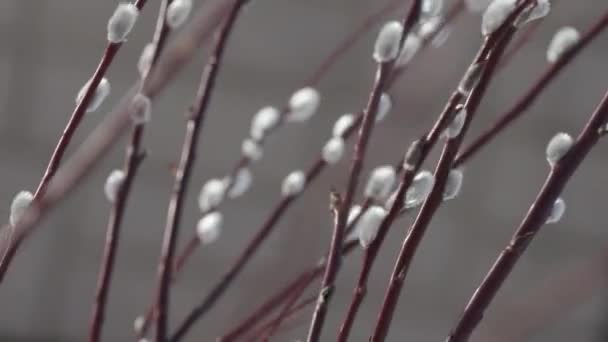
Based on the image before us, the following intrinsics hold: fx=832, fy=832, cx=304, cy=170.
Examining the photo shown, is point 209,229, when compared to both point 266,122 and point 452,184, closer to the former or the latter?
point 266,122

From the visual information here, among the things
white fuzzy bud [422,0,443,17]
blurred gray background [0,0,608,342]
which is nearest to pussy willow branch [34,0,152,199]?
white fuzzy bud [422,0,443,17]

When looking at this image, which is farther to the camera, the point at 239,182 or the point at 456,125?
the point at 239,182

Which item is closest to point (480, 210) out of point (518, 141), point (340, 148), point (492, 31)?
point (518, 141)

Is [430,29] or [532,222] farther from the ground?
[430,29]

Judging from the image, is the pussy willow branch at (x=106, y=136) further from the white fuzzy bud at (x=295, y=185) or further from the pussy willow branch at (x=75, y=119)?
the white fuzzy bud at (x=295, y=185)

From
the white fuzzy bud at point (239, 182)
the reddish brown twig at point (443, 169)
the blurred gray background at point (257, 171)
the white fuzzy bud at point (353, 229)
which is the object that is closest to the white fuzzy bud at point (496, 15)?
the reddish brown twig at point (443, 169)

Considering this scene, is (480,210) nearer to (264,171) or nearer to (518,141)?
(518,141)

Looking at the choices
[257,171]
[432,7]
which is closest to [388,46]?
[432,7]
